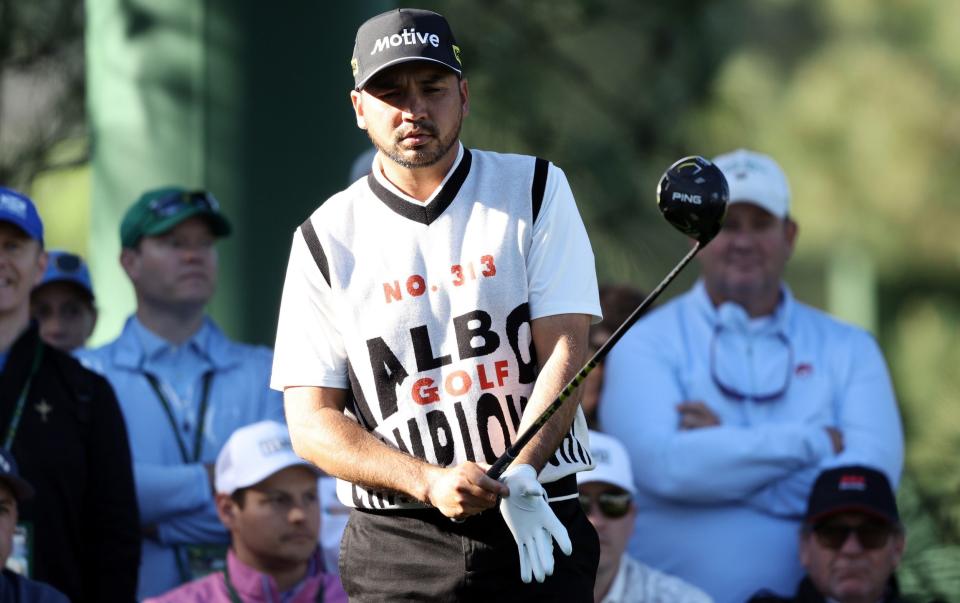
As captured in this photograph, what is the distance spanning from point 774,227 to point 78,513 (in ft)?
8.57

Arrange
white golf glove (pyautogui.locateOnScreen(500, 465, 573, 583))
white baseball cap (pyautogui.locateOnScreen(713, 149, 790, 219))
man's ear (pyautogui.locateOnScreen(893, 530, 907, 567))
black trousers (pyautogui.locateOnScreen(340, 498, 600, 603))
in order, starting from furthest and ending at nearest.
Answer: white baseball cap (pyautogui.locateOnScreen(713, 149, 790, 219)) → man's ear (pyautogui.locateOnScreen(893, 530, 907, 567)) → black trousers (pyautogui.locateOnScreen(340, 498, 600, 603)) → white golf glove (pyautogui.locateOnScreen(500, 465, 573, 583))

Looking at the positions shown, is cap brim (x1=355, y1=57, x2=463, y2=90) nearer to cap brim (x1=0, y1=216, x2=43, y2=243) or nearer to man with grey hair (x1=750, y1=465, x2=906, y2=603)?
cap brim (x1=0, y1=216, x2=43, y2=243)

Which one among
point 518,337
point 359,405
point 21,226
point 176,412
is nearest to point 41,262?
point 21,226

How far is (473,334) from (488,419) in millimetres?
186

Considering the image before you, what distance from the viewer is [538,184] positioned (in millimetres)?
4500

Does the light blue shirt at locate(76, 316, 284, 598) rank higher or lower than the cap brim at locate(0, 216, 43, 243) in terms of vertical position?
lower

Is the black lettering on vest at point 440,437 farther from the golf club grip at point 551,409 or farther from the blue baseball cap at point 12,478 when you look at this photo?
the blue baseball cap at point 12,478

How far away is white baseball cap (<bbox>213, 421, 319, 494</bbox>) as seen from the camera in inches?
253

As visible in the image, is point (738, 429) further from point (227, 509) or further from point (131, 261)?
point (131, 261)

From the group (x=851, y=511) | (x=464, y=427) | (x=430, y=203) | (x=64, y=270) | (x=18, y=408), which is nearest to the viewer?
(x=464, y=427)

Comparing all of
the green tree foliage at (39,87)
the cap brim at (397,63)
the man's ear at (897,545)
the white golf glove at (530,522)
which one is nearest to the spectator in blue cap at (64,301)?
the green tree foliage at (39,87)

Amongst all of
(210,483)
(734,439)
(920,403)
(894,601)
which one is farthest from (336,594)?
(920,403)

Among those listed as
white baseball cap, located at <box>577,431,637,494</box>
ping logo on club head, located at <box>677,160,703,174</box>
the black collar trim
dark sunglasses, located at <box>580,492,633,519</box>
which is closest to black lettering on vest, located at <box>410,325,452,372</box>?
the black collar trim

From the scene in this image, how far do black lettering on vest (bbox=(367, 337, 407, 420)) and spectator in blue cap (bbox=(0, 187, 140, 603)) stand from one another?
2001mm
